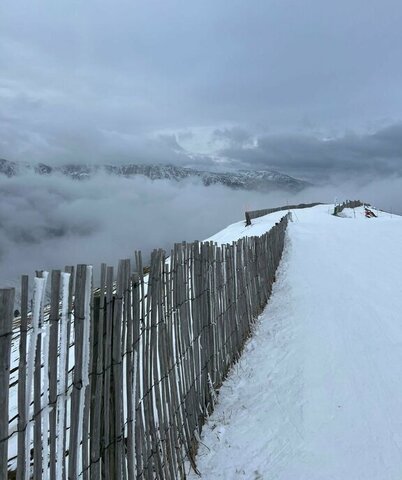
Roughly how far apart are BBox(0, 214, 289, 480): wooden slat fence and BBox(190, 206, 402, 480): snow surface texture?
370 mm

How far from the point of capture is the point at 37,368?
2016 millimetres

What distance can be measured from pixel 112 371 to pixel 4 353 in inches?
38.8

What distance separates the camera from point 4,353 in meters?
1.76

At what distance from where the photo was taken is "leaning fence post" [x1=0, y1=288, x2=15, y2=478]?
1.75m

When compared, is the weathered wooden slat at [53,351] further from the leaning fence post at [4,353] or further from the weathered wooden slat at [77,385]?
the leaning fence post at [4,353]

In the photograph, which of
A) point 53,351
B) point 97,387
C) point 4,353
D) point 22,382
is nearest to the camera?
point 4,353

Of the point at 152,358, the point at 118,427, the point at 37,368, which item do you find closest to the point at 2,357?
the point at 37,368

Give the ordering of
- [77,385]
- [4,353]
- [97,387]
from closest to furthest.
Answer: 1. [4,353]
2. [77,385]
3. [97,387]

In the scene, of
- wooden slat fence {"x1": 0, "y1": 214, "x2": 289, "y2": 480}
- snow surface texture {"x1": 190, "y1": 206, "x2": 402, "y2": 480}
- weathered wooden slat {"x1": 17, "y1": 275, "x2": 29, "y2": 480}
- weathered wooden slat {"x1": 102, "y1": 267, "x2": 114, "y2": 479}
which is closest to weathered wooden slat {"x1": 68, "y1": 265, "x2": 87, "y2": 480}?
wooden slat fence {"x1": 0, "y1": 214, "x2": 289, "y2": 480}

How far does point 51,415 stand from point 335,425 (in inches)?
120

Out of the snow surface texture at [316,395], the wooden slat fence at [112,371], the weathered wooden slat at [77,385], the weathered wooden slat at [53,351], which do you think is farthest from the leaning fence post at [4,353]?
the snow surface texture at [316,395]

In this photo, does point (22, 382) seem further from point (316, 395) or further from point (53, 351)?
point (316, 395)

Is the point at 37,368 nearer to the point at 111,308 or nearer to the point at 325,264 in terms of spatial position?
the point at 111,308

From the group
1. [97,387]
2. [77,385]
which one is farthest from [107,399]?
[77,385]
